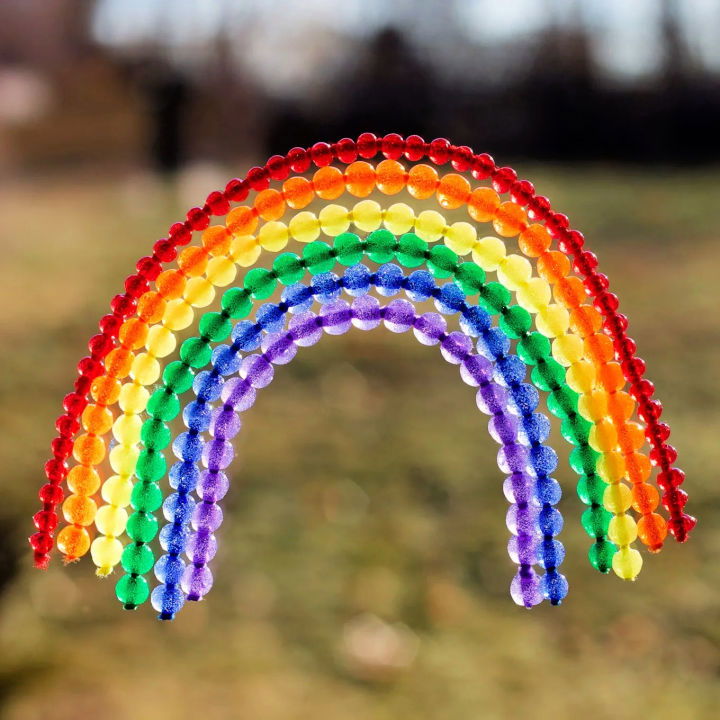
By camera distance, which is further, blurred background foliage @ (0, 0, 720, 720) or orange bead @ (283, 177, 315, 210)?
blurred background foliage @ (0, 0, 720, 720)

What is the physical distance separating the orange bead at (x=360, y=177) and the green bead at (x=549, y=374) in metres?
0.24

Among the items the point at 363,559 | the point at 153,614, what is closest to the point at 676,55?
the point at 363,559

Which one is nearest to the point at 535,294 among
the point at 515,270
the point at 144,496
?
the point at 515,270

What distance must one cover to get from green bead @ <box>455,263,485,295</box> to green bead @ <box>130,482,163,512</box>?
0.39 metres

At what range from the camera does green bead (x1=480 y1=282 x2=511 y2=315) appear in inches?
41.3

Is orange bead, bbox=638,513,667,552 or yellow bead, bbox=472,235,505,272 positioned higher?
yellow bead, bbox=472,235,505,272

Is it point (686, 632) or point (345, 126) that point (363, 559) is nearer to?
point (686, 632)

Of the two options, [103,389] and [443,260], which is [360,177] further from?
[103,389]

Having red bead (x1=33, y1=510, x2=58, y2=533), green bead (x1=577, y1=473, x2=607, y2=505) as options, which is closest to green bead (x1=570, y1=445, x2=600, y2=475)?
green bead (x1=577, y1=473, x2=607, y2=505)

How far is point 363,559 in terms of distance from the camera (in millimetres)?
2641

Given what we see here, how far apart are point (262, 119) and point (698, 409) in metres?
4.54

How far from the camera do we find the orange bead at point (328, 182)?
3.44 ft

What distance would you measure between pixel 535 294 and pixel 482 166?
0.14 meters

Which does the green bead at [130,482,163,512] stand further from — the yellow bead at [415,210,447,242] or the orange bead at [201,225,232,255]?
the yellow bead at [415,210,447,242]
